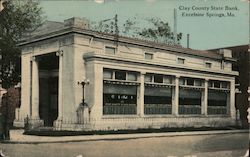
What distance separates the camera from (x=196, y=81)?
8711mm

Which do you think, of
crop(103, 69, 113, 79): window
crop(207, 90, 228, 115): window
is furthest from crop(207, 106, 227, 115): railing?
crop(103, 69, 113, 79): window

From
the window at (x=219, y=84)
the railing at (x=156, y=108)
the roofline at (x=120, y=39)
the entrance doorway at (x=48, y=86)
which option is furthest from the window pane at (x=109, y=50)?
the window at (x=219, y=84)

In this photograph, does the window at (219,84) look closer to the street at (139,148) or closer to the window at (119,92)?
the street at (139,148)

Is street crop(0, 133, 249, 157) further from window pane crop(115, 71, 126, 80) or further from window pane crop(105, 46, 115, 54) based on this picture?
window pane crop(105, 46, 115, 54)

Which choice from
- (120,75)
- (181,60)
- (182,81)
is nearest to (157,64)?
(181,60)

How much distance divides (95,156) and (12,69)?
2.30 meters

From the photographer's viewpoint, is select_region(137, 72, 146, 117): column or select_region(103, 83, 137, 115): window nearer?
select_region(137, 72, 146, 117): column

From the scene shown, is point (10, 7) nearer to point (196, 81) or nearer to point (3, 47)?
point (3, 47)

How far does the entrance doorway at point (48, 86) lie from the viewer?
28.0 feet

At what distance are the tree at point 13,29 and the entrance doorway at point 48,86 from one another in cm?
78

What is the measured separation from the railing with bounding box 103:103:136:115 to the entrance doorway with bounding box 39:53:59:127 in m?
1.03

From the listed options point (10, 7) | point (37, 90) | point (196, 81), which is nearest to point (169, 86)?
point (196, 81)

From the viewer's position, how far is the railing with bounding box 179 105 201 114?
8.65 metres

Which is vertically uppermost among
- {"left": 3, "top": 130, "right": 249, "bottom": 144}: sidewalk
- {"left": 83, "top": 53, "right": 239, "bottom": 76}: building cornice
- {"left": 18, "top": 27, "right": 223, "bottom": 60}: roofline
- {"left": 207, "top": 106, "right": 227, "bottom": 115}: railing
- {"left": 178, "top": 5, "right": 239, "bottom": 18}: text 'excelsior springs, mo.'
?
{"left": 178, "top": 5, "right": 239, "bottom": 18}: text 'excelsior springs, mo.'
